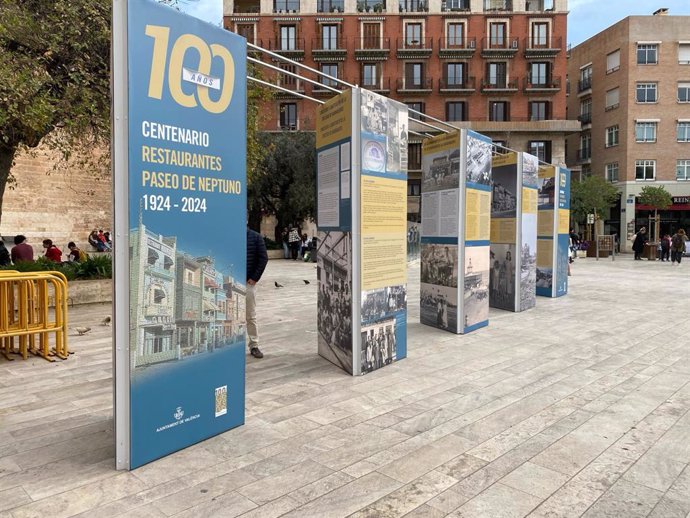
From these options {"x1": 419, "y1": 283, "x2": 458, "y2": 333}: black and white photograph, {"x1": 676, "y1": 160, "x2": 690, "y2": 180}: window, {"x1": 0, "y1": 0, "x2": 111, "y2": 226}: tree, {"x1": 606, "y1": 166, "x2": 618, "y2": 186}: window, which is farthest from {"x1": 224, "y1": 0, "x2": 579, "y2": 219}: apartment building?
{"x1": 419, "y1": 283, "x2": 458, "y2": 333}: black and white photograph

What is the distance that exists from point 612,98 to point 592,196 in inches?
397

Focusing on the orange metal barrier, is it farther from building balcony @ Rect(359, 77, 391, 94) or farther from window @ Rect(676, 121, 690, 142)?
window @ Rect(676, 121, 690, 142)

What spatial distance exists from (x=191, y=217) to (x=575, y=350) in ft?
17.6

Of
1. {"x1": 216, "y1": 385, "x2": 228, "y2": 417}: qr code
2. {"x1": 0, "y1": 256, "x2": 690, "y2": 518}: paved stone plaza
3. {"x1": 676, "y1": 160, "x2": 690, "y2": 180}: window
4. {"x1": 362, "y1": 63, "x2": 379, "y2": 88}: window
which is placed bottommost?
{"x1": 0, "y1": 256, "x2": 690, "y2": 518}: paved stone plaza

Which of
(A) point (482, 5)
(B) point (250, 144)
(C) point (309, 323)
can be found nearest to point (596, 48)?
(A) point (482, 5)

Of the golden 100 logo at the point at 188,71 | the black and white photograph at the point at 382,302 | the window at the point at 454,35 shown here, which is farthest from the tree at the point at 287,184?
the golden 100 logo at the point at 188,71

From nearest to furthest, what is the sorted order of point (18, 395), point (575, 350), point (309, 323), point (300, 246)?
point (18, 395), point (575, 350), point (309, 323), point (300, 246)

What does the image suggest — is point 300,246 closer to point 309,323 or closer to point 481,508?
point 309,323

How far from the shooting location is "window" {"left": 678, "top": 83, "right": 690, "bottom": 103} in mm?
39500

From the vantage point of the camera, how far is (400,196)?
593 centimetres

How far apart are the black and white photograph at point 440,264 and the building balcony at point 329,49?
38.0m

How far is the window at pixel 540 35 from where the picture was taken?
139 ft

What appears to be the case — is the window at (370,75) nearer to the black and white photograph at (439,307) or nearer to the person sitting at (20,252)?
the person sitting at (20,252)

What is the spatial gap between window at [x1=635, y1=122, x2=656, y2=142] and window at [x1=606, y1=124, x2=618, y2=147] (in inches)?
67.8
